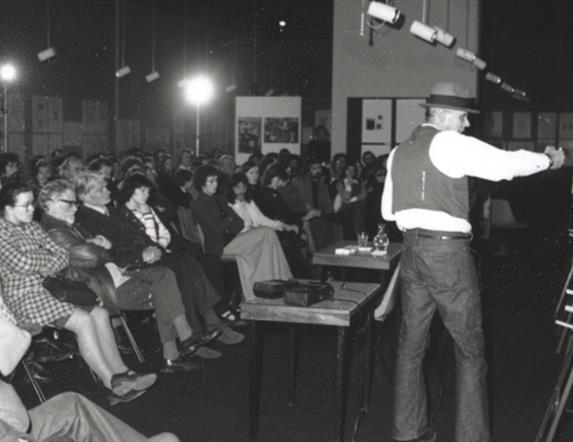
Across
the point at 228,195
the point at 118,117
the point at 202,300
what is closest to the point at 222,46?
the point at 118,117

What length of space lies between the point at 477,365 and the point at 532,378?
5.82 feet

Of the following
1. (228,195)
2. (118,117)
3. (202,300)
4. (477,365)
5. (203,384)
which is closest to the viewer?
(477,365)

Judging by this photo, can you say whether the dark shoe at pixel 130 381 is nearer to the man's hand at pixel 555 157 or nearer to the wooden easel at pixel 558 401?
the wooden easel at pixel 558 401

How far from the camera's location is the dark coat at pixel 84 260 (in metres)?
5.34

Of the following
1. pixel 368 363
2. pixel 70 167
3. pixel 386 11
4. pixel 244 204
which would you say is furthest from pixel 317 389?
pixel 386 11

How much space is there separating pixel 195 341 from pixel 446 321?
2.17 m

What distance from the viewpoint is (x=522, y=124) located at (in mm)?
20312

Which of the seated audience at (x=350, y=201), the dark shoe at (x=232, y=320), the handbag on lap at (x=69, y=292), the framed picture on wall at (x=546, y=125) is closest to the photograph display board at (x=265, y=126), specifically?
the seated audience at (x=350, y=201)

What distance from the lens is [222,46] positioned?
67.9 ft

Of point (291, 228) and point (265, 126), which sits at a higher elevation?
point (265, 126)

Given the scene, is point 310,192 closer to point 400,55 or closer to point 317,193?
point 317,193

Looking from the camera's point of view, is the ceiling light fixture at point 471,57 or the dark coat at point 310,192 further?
the ceiling light fixture at point 471,57

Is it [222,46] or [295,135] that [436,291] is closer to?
[295,135]

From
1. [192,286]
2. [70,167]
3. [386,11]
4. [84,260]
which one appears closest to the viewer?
[84,260]
